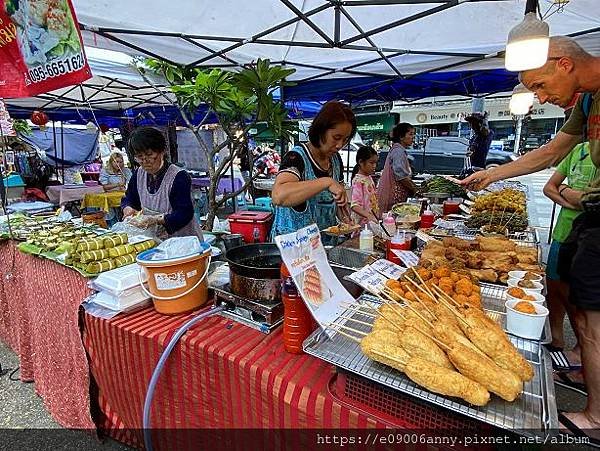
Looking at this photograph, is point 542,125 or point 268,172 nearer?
point 268,172

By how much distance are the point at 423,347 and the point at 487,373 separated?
181 millimetres

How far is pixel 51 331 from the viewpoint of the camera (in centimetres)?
249

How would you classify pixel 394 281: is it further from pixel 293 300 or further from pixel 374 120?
pixel 374 120

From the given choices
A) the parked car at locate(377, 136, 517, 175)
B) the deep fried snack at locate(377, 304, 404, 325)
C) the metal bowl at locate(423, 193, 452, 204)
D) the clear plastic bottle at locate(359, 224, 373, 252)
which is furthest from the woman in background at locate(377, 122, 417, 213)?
the parked car at locate(377, 136, 517, 175)

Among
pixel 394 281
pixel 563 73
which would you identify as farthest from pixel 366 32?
pixel 394 281

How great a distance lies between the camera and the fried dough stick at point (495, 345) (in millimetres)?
971

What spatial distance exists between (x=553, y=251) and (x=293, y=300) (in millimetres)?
3159

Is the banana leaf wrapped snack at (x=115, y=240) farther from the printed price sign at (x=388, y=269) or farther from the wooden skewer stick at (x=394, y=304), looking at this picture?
the wooden skewer stick at (x=394, y=304)

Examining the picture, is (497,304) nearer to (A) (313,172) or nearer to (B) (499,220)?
(A) (313,172)

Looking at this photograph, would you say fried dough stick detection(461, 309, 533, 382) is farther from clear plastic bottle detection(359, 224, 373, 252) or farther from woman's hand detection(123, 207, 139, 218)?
woman's hand detection(123, 207, 139, 218)

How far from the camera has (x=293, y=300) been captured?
1345 mm

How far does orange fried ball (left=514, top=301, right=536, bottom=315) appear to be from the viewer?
1267 mm

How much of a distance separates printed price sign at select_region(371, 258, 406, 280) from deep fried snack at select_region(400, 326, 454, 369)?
56 centimetres

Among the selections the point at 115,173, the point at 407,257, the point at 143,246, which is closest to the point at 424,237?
the point at 407,257
